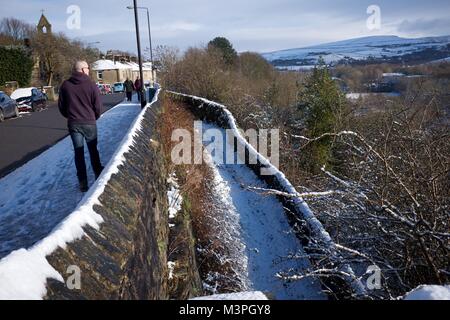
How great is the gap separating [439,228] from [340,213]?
169cm

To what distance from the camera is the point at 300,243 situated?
9.15 m

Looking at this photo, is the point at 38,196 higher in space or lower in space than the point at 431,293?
lower

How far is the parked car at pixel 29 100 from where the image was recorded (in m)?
21.7

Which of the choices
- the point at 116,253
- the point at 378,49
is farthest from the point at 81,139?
the point at 378,49

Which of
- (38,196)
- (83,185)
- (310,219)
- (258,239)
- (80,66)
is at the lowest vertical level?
(258,239)

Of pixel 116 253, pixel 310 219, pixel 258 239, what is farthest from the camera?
pixel 258 239

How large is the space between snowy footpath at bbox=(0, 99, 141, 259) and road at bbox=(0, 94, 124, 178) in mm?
547

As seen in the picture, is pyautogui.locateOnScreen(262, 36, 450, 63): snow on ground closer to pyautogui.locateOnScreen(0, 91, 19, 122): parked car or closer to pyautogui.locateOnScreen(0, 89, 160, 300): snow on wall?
pyautogui.locateOnScreen(0, 91, 19, 122): parked car

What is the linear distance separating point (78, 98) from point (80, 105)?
10 centimetres

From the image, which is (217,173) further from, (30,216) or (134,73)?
(134,73)

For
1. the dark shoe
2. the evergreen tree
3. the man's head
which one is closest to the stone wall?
the dark shoe

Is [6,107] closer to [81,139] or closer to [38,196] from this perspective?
[38,196]

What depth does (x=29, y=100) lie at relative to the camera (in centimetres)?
2205

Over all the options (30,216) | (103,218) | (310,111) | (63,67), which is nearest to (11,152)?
(30,216)
